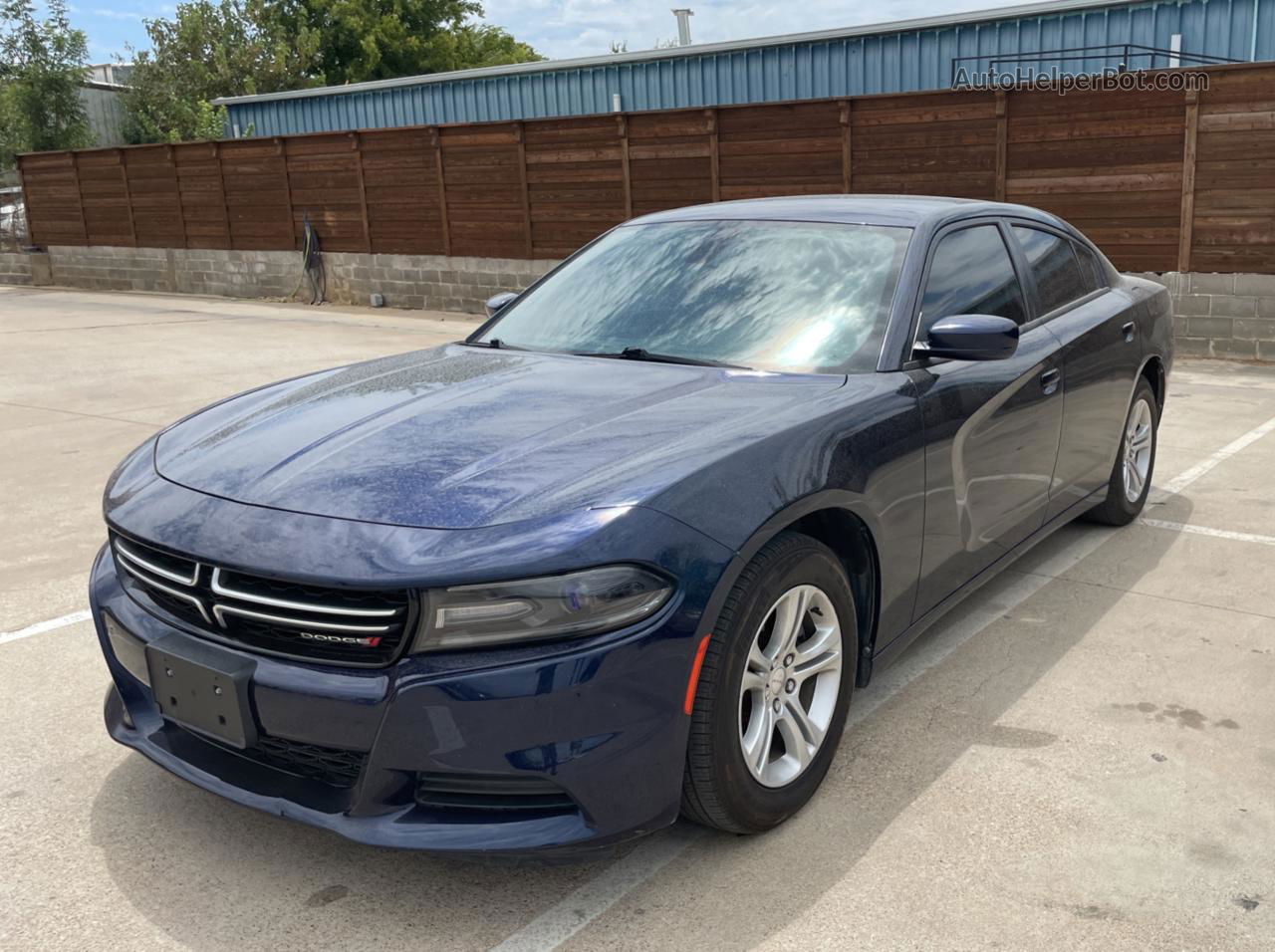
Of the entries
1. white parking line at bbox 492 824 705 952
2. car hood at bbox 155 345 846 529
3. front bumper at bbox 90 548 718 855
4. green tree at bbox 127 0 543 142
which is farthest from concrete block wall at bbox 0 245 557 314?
green tree at bbox 127 0 543 142

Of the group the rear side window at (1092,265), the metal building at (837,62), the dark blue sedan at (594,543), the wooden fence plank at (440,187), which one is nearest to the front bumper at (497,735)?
the dark blue sedan at (594,543)

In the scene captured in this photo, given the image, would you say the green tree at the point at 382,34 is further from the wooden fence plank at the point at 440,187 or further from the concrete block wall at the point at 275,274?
the wooden fence plank at the point at 440,187

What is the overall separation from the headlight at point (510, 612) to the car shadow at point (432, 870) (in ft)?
1.68

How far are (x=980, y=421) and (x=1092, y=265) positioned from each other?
190cm

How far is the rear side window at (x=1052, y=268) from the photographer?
15.1ft

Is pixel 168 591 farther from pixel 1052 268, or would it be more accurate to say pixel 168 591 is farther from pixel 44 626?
pixel 1052 268

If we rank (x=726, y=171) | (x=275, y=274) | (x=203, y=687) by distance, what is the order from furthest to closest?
(x=275, y=274) → (x=726, y=171) → (x=203, y=687)

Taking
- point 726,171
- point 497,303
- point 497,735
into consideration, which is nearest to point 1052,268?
point 497,303

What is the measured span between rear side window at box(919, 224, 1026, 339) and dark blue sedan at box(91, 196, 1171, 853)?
0.02 meters

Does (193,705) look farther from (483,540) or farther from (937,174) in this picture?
(937,174)

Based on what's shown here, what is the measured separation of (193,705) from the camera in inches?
103

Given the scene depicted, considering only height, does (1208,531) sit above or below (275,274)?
below

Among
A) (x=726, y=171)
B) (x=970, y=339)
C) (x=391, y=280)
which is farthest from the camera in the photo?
(x=391, y=280)

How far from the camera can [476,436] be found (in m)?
2.94
